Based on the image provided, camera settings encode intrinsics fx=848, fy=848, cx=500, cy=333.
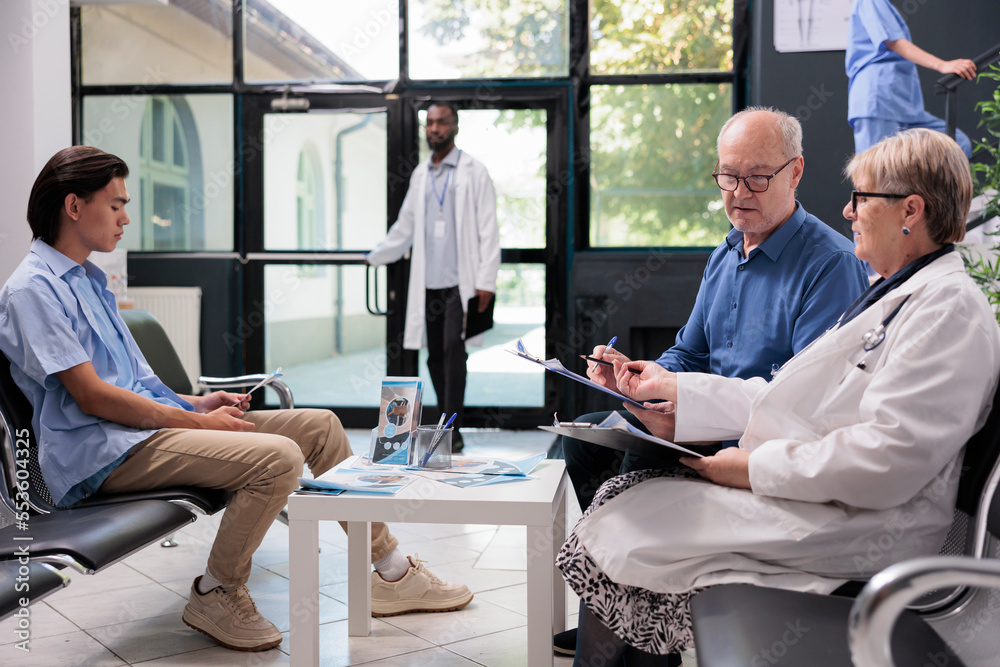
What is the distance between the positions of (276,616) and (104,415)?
0.75 meters

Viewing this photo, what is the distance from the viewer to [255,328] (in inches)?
217

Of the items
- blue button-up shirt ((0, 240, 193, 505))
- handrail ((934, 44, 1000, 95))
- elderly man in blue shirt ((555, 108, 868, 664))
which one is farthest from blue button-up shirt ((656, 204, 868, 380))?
handrail ((934, 44, 1000, 95))

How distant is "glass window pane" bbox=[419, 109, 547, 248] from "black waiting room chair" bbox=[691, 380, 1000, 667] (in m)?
4.08

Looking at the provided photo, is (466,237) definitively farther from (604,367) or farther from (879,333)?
(879,333)

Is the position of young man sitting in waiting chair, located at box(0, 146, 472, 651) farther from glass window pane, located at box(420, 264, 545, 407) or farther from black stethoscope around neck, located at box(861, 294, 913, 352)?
glass window pane, located at box(420, 264, 545, 407)

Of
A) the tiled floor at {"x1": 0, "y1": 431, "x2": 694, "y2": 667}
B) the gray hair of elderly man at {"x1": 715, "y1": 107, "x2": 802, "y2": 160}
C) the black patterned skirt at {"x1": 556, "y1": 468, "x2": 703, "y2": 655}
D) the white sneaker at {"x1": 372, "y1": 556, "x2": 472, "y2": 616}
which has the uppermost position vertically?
the gray hair of elderly man at {"x1": 715, "y1": 107, "x2": 802, "y2": 160}

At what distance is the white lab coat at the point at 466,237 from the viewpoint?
185 inches

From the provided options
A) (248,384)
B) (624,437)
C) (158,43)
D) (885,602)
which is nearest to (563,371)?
(624,437)

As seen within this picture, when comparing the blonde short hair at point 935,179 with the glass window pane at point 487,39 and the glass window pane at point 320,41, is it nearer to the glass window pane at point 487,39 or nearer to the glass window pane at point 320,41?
the glass window pane at point 487,39

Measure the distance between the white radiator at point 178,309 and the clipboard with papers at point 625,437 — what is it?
14.4ft

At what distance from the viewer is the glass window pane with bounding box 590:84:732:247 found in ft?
17.0

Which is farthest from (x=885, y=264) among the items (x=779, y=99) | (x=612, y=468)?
(x=779, y=99)

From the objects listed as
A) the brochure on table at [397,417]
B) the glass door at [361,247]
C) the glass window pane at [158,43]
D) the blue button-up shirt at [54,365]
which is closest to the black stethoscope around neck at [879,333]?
the brochure on table at [397,417]

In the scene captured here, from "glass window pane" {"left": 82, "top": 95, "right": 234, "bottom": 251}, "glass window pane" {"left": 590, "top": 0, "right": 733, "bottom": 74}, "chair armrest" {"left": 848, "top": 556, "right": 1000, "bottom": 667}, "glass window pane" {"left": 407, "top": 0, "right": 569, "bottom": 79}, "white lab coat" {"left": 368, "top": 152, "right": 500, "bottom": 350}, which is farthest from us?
"glass window pane" {"left": 82, "top": 95, "right": 234, "bottom": 251}
